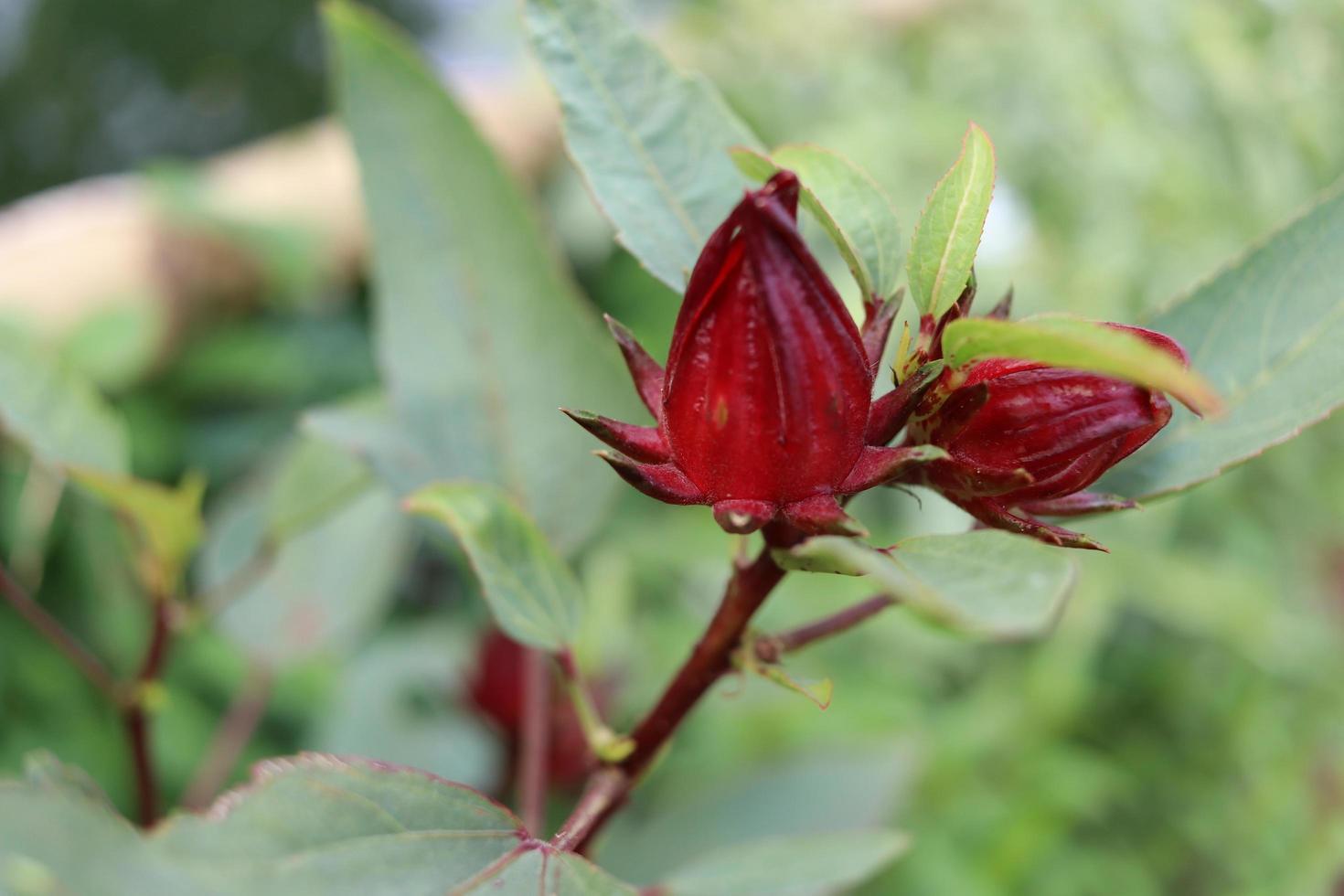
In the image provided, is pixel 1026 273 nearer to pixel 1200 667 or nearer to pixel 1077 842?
pixel 1200 667

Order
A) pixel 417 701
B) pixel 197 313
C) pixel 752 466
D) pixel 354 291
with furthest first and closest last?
pixel 354 291, pixel 197 313, pixel 417 701, pixel 752 466

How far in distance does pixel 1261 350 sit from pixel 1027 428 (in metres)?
0.13

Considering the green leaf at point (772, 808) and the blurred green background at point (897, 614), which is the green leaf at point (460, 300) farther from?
the green leaf at point (772, 808)

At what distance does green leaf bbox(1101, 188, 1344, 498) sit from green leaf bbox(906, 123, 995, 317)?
0.35ft

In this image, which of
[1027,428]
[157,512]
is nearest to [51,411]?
[157,512]

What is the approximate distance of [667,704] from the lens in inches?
13.1

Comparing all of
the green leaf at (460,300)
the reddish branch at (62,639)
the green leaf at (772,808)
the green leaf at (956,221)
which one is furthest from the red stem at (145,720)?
the green leaf at (956,221)

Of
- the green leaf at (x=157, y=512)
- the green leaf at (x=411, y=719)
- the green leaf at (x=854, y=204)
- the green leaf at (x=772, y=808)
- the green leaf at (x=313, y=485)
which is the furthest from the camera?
the green leaf at (x=411, y=719)

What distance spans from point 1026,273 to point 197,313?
1089 mm

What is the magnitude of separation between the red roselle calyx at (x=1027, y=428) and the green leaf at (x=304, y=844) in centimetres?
14

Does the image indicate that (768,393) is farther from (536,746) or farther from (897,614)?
(897,614)

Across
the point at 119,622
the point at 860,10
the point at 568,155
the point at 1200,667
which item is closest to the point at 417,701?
the point at 119,622

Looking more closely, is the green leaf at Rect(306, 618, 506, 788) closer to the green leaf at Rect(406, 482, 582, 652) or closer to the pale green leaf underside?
the pale green leaf underside

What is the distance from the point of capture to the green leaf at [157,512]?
1.33ft
